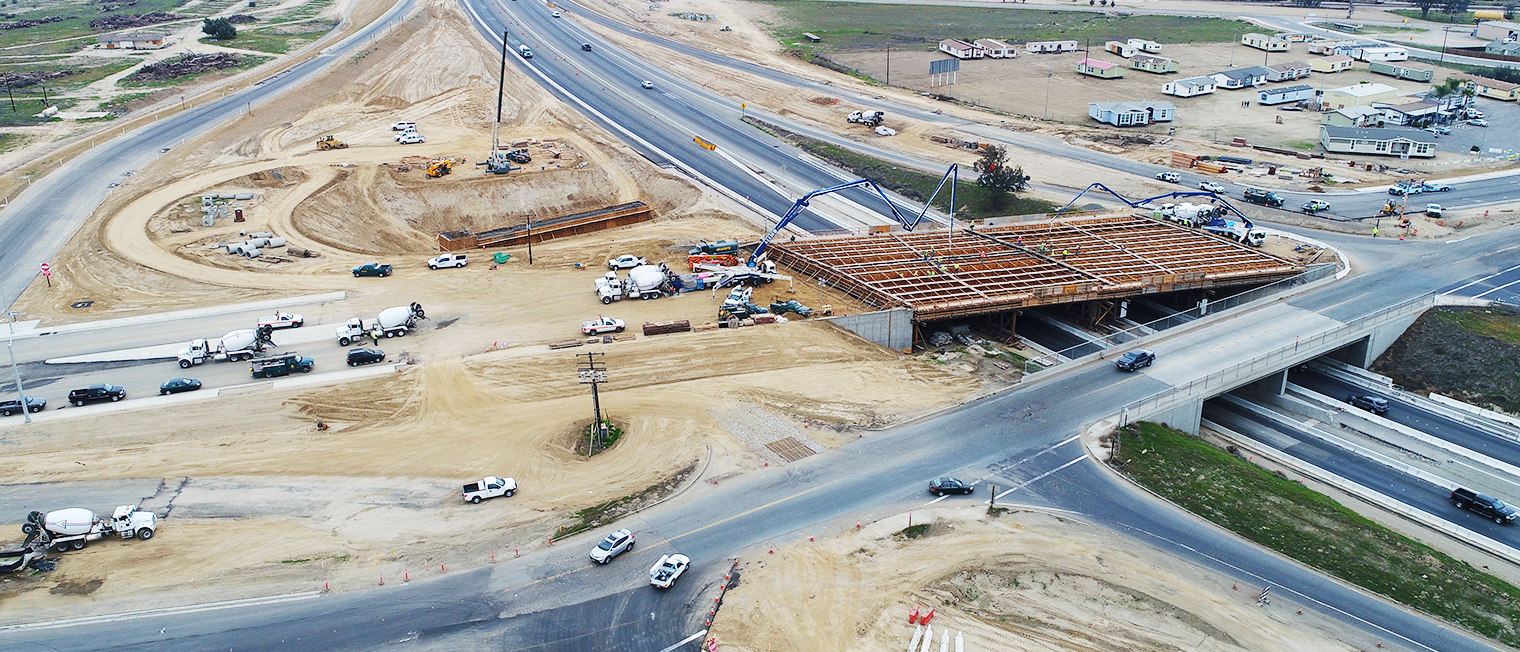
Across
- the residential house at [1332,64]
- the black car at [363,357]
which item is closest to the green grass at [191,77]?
the black car at [363,357]

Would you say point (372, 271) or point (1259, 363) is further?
point (372, 271)

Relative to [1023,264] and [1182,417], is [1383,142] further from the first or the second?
[1182,417]

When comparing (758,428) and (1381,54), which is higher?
(1381,54)

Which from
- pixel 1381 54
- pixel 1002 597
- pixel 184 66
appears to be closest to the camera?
pixel 1002 597

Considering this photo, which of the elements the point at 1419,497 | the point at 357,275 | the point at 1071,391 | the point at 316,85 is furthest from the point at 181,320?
the point at 1419,497

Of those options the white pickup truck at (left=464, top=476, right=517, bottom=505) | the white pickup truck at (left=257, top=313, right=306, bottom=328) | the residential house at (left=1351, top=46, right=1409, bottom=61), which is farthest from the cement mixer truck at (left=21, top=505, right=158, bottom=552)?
the residential house at (left=1351, top=46, right=1409, bottom=61)

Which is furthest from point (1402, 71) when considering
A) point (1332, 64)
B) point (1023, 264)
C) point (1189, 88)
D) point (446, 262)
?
point (446, 262)

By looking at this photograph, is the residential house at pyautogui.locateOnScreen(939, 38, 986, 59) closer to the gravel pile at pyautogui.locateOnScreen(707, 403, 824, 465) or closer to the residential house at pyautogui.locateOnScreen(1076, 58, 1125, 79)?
the residential house at pyautogui.locateOnScreen(1076, 58, 1125, 79)
